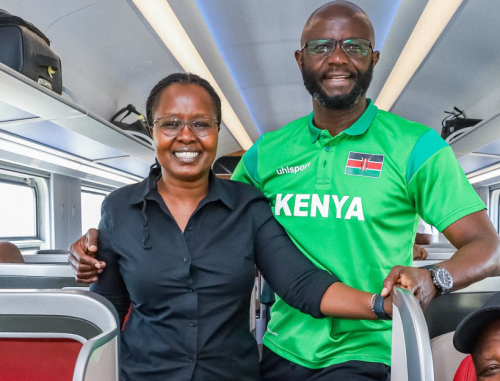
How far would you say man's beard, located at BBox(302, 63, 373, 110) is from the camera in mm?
1705

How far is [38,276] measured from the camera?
2.63 meters

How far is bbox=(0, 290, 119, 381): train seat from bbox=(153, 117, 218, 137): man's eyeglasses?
0.58 m

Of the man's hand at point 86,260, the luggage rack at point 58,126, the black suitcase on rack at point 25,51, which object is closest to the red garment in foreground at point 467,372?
the man's hand at point 86,260

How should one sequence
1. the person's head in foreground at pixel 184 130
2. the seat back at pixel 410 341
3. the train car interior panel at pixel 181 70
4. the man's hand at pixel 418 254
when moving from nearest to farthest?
the seat back at pixel 410 341 < the person's head in foreground at pixel 184 130 < the train car interior panel at pixel 181 70 < the man's hand at pixel 418 254

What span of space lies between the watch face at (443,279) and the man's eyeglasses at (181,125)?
0.82 meters

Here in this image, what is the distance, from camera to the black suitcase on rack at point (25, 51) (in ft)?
9.69

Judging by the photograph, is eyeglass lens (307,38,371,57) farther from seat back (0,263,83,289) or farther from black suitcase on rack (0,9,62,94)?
black suitcase on rack (0,9,62,94)

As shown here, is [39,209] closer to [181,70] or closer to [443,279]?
[181,70]

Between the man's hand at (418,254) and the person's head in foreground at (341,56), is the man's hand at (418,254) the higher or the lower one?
the lower one

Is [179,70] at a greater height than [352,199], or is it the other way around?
[179,70]

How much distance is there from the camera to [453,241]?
1.51 m

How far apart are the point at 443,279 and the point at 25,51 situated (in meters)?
2.74

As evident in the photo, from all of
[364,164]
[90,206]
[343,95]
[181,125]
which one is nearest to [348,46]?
[343,95]

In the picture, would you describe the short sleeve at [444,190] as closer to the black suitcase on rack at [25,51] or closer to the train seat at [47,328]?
the train seat at [47,328]
